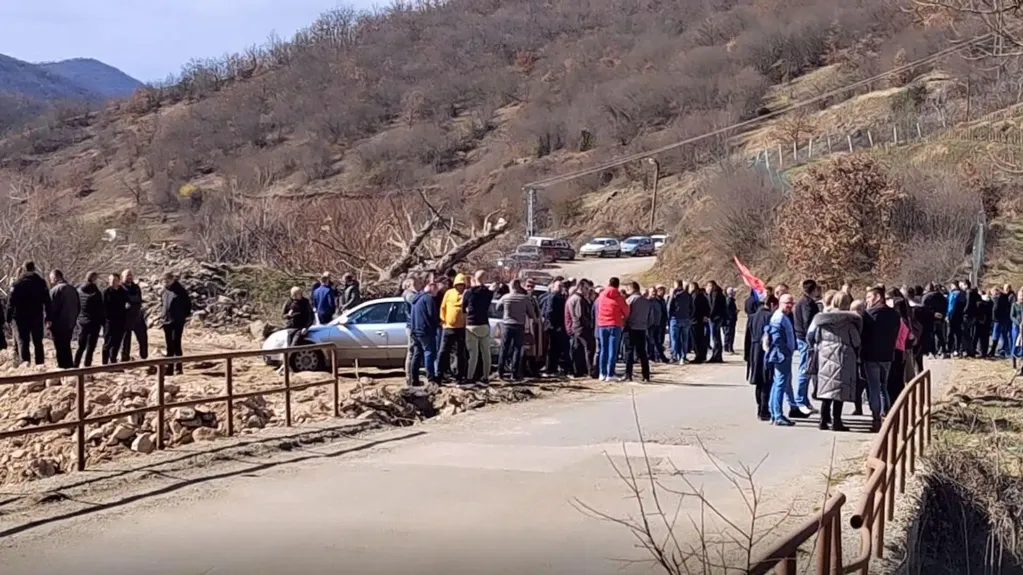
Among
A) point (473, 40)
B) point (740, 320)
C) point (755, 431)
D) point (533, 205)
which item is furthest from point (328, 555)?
point (473, 40)

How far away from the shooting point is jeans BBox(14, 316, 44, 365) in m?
18.8

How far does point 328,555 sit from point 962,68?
6334 cm

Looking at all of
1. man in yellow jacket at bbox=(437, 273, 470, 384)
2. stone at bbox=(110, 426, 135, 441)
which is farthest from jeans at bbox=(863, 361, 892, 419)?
stone at bbox=(110, 426, 135, 441)

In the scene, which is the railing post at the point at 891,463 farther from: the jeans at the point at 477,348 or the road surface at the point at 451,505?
the jeans at the point at 477,348

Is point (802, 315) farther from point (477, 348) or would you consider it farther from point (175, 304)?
point (175, 304)

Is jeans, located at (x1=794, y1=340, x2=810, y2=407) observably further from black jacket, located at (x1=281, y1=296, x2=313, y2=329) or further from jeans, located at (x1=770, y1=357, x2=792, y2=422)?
black jacket, located at (x1=281, y1=296, x2=313, y2=329)

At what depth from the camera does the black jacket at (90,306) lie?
18.3 m

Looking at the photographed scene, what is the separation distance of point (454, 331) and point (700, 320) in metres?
7.94

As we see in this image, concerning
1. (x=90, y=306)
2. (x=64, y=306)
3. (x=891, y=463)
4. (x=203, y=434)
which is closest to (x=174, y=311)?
(x=90, y=306)

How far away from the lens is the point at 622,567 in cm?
794

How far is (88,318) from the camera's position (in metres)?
18.4

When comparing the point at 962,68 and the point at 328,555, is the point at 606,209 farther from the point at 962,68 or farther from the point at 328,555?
the point at 328,555

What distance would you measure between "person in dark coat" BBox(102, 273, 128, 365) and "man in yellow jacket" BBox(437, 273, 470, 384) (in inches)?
213

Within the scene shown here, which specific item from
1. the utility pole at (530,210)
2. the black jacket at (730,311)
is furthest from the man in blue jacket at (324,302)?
the utility pole at (530,210)
